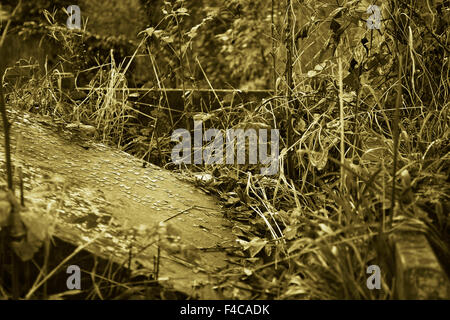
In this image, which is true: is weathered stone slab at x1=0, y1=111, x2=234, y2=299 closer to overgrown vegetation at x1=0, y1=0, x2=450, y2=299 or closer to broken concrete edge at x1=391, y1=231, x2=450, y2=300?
overgrown vegetation at x1=0, y1=0, x2=450, y2=299

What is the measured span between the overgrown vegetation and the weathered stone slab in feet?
0.45

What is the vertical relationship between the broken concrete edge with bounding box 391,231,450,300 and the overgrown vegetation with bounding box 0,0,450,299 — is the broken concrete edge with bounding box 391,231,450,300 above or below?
below

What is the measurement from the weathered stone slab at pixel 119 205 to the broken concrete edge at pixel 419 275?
0.63 metres

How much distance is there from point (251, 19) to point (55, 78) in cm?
231

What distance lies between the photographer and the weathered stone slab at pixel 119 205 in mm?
1921

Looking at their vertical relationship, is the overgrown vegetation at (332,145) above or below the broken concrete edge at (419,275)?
above

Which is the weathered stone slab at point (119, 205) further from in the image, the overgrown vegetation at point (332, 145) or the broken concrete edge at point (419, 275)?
the broken concrete edge at point (419, 275)

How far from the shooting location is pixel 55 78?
12.7ft

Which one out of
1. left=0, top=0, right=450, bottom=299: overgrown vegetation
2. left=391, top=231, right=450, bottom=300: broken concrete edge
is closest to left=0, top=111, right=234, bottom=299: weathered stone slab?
left=0, top=0, right=450, bottom=299: overgrown vegetation

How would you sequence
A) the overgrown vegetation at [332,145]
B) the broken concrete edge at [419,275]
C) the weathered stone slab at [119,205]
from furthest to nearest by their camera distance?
the weathered stone slab at [119,205], the overgrown vegetation at [332,145], the broken concrete edge at [419,275]

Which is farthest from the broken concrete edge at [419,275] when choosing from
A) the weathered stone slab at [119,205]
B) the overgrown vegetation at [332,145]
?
the weathered stone slab at [119,205]

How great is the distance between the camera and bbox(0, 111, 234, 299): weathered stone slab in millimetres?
1921
